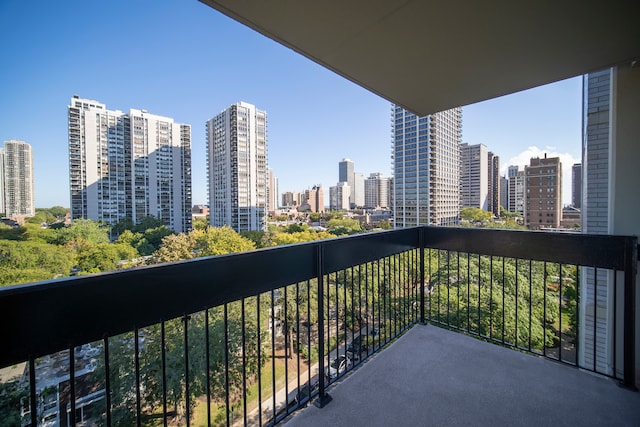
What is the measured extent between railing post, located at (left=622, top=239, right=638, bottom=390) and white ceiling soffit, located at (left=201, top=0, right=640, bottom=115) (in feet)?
4.58

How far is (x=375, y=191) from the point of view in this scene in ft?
142

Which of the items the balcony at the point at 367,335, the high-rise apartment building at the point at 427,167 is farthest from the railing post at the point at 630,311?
the high-rise apartment building at the point at 427,167

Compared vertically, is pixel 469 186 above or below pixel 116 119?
below

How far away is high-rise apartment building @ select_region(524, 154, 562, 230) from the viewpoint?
14109mm

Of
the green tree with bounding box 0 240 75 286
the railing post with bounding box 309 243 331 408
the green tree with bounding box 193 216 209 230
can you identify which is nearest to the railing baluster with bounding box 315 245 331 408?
the railing post with bounding box 309 243 331 408

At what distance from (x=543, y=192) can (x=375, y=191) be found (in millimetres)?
28572

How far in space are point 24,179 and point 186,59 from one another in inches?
582

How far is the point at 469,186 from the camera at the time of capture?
2325 cm

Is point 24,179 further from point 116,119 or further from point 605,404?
point 605,404

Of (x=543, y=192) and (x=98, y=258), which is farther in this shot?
(x=98, y=258)

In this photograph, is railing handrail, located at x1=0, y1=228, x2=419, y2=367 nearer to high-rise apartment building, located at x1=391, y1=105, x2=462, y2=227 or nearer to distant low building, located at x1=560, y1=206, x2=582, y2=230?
distant low building, located at x1=560, y1=206, x2=582, y2=230

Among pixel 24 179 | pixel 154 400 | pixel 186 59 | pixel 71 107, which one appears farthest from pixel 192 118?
pixel 154 400

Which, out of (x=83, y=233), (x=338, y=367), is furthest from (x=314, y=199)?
(x=338, y=367)

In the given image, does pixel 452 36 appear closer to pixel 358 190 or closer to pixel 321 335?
pixel 321 335
